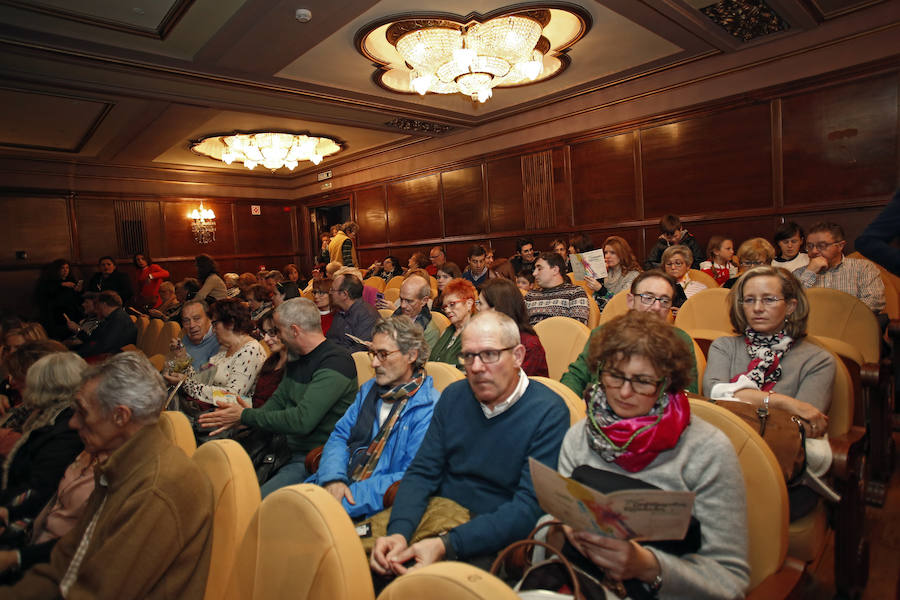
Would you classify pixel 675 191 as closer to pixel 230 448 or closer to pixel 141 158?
pixel 230 448

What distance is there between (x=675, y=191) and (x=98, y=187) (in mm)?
10914

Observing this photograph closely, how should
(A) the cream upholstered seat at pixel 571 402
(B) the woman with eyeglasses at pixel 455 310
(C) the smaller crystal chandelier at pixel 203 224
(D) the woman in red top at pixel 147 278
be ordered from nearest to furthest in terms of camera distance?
(A) the cream upholstered seat at pixel 571 402, (B) the woman with eyeglasses at pixel 455 310, (D) the woman in red top at pixel 147 278, (C) the smaller crystal chandelier at pixel 203 224

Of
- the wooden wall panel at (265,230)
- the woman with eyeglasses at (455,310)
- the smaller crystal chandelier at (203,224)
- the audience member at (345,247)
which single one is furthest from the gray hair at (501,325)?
the wooden wall panel at (265,230)

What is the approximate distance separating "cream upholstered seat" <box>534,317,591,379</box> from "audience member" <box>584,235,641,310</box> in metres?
1.85

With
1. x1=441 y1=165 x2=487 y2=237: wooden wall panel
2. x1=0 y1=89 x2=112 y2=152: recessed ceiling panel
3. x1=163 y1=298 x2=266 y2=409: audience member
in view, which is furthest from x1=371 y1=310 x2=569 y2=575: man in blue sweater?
x1=441 y1=165 x2=487 y2=237: wooden wall panel

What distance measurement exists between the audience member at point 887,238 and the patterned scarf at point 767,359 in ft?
1.76

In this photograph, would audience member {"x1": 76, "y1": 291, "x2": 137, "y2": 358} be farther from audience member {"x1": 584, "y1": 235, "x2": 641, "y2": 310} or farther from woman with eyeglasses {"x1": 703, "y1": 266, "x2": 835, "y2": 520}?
woman with eyeglasses {"x1": 703, "y1": 266, "x2": 835, "y2": 520}

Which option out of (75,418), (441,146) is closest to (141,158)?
(441,146)

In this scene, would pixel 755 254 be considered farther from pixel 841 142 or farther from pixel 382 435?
pixel 382 435

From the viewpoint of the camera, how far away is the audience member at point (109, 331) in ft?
15.6

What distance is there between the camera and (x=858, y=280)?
370 cm

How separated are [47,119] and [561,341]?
8195 mm

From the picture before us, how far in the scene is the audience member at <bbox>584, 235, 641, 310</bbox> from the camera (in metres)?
4.84

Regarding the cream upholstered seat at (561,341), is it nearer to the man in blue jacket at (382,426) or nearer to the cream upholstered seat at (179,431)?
the man in blue jacket at (382,426)
